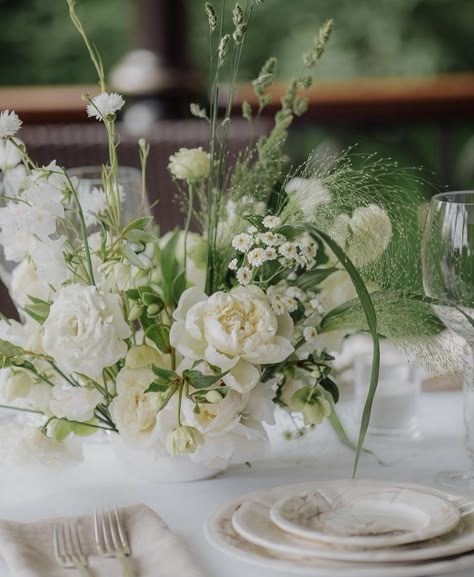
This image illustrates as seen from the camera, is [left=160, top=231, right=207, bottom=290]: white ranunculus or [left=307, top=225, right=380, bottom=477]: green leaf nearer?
[left=307, top=225, right=380, bottom=477]: green leaf

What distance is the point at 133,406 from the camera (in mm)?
907

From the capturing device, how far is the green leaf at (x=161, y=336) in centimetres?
92

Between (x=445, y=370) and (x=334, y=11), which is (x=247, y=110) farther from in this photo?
(x=334, y=11)

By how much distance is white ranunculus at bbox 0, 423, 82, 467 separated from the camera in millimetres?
914

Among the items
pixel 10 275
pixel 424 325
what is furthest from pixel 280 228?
pixel 10 275

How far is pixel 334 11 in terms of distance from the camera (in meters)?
7.50

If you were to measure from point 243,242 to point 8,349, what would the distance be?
0.25 metres

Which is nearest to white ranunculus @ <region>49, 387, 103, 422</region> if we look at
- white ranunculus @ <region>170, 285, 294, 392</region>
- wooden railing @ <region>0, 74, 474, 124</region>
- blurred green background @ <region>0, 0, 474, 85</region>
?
white ranunculus @ <region>170, 285, 294, 392</region>

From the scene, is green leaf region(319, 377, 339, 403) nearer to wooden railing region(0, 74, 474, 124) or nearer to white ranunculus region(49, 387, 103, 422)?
white ranunculus region(49, 387, 103, 422)

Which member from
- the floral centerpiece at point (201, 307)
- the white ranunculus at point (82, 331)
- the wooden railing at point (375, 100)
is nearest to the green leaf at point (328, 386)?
the floral centerpiece at point (201, 307)

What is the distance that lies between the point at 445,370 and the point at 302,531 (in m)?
0.28

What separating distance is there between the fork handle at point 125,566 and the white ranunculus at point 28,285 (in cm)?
33

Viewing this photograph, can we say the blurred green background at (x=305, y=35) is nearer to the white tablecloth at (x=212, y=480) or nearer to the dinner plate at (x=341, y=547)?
the white tablecloth at (x=212, y=480)

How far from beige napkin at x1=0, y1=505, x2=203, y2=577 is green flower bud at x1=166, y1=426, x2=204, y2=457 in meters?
0.06
